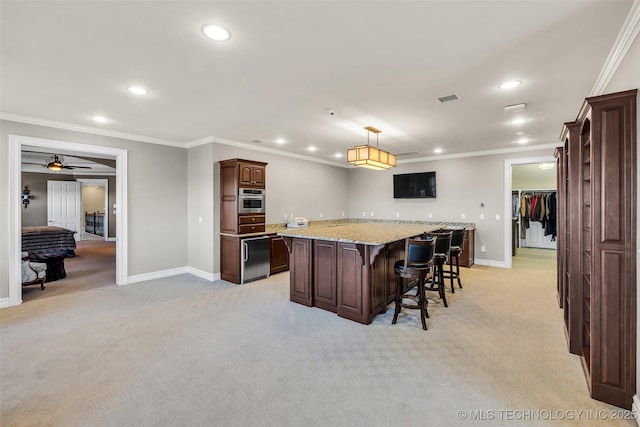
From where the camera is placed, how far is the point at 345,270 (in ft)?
11.9

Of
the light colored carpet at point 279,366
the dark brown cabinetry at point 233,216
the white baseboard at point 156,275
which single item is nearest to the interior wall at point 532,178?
the light colored carpet at point 279,366

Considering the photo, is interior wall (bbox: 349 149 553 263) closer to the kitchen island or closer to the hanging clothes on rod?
the hanging clothes on rod

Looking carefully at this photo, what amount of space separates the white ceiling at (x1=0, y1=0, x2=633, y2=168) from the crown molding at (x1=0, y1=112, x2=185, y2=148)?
0.13 ft

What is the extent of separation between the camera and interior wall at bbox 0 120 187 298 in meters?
5.05

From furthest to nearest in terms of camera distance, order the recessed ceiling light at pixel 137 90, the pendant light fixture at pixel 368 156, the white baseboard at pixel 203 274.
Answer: the white baseboard at pixel 203 274 → the pendant light fixture at pixel 368 156 → the recessed ceiling light at pixel 137 90

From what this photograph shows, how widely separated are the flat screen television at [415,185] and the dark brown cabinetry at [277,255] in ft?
11.6

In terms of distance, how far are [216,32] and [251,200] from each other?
3.49 meters

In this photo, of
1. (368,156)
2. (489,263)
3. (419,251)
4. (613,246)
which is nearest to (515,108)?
(368,156)

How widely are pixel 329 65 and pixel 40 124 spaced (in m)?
4.37

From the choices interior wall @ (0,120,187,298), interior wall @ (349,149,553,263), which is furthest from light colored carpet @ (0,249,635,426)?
interior wall @ (349,149,553,263)

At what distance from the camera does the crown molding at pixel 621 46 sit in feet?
6.15

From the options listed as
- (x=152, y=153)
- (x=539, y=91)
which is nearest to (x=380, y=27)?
(x=539, y=91)

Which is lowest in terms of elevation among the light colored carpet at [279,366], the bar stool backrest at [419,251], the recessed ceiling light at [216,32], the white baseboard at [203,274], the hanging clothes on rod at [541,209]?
the light colored carpet at [279,366]

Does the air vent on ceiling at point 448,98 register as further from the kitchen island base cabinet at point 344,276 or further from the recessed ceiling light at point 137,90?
the recessed ceiling light at point 137,90
